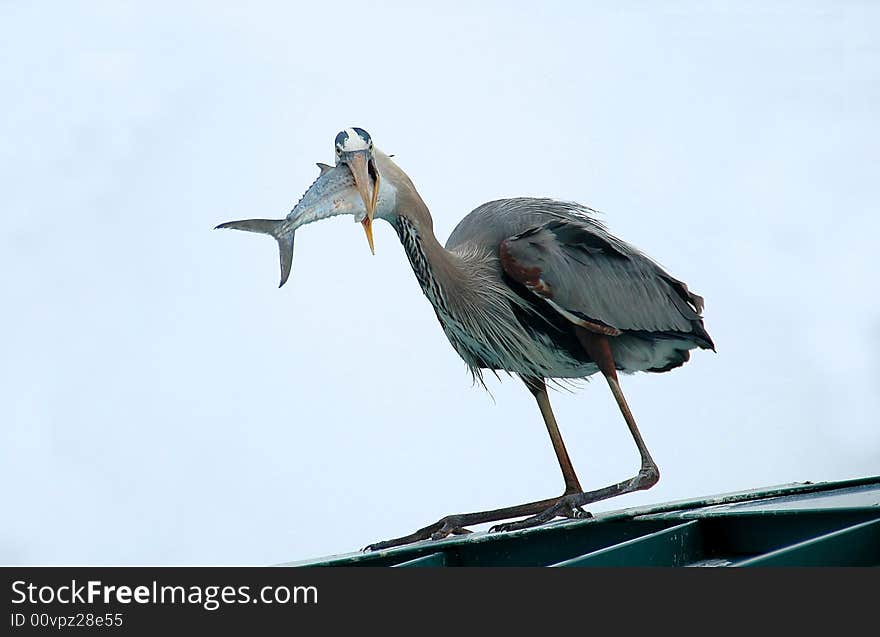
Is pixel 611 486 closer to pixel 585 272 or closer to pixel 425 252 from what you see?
pixel 585 272

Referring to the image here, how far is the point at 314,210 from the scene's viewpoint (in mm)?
6738

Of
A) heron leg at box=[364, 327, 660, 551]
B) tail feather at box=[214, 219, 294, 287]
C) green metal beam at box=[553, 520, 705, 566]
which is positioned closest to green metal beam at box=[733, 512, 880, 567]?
green metal beam at box=[553, 520, 705, 566]

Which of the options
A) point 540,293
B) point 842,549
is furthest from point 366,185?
point 842,549

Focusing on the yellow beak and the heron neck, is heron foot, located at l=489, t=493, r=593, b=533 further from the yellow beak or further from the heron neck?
the yellow beak

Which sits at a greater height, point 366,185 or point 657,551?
point 366,185

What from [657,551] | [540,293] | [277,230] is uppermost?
[277,230]

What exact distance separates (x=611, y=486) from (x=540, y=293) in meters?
1.35

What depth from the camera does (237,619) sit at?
3.15 metres

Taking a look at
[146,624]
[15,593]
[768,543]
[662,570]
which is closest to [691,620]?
[662,570]

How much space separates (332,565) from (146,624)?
95.3 inches

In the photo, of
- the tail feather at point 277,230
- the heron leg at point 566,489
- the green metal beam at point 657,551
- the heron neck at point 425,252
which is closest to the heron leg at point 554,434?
the heron leg at point 566,489

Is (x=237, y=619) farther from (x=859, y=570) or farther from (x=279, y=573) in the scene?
(x=859, y=570)

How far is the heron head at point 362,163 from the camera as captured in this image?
6.86m

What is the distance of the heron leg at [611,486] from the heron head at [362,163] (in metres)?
1.69
